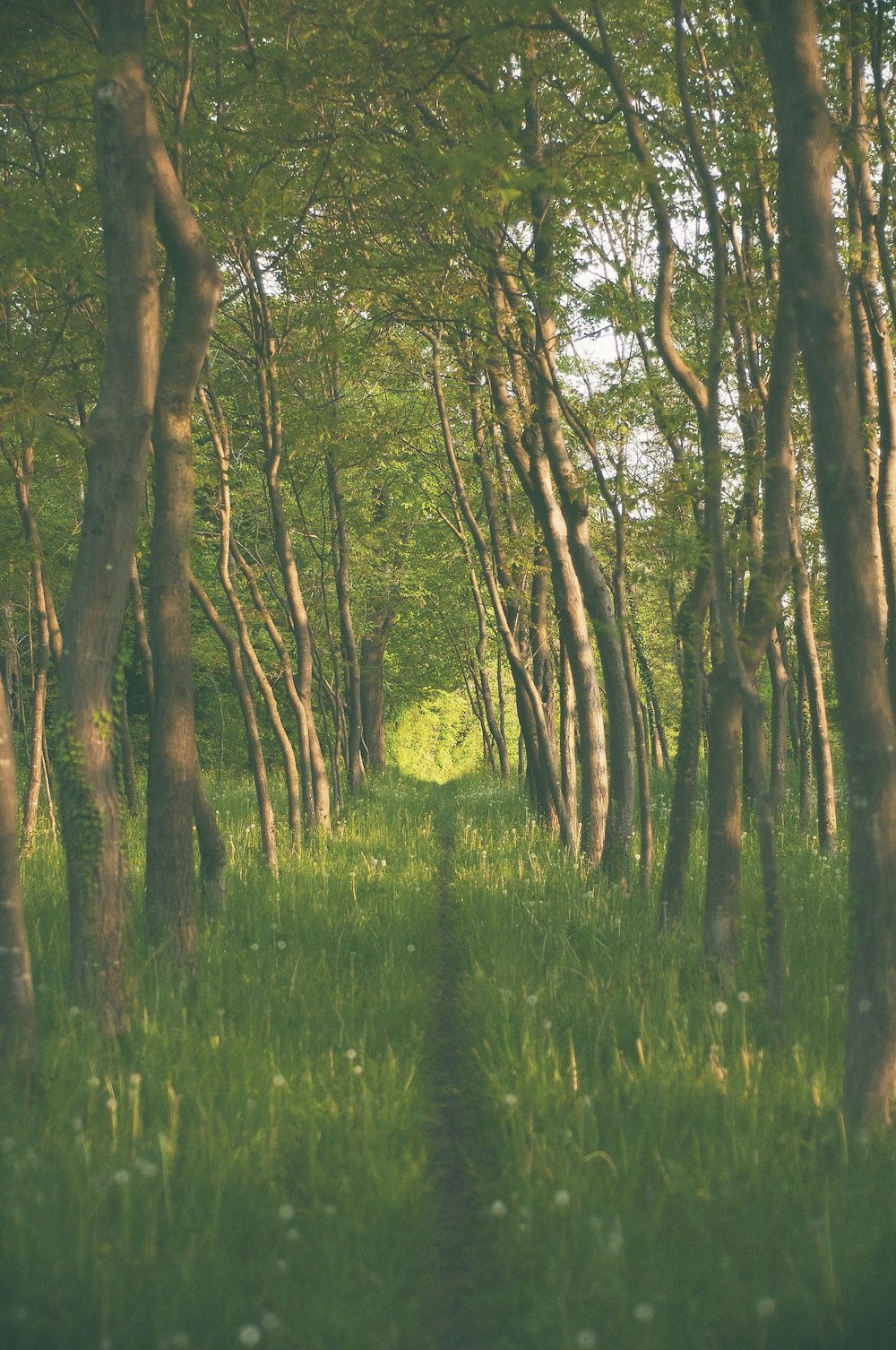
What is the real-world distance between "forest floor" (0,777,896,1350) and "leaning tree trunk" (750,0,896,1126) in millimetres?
398

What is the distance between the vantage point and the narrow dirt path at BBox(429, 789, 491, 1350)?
3400 millimetres

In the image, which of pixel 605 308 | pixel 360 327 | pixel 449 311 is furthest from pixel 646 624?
pixel 605 308

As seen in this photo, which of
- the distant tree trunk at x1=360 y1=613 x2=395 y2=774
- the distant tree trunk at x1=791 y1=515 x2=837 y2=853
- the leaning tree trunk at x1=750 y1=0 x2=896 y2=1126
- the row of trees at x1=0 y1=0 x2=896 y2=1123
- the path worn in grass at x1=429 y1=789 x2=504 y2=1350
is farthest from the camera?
the distant tree trunk at x1=360 y1=613 x2=395 y2=774

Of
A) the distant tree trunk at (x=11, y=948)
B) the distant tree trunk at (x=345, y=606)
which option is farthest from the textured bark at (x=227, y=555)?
the distant tree trunk at (x=11, y=948)

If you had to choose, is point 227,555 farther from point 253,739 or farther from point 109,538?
point 109,538

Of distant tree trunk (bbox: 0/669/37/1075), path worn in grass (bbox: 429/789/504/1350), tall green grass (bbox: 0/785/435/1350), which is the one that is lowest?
path worn in grass (bbox: 429/789/504/1350)

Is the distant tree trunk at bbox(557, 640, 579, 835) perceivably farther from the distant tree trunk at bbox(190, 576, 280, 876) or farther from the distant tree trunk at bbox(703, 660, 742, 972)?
the distant tree trunk at bbox(703, 660, 742, 972)

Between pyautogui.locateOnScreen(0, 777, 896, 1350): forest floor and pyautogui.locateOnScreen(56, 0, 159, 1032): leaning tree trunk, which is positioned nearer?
pyautogui.locateOnScreen(0, 777, 896, 1350): forest floor

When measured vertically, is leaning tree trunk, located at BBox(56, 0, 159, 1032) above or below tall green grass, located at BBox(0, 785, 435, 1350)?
above

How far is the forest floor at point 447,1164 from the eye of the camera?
313 centimetres

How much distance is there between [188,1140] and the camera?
4047 mm

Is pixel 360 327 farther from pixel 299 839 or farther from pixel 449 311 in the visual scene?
pixel 299 839

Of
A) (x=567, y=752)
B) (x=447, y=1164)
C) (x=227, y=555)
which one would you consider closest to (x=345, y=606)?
(x=567, y=752)

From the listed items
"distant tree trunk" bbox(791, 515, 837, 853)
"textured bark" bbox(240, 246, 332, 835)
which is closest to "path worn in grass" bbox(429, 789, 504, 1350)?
"textured bark" bbox(240, 246, 332, 835)
